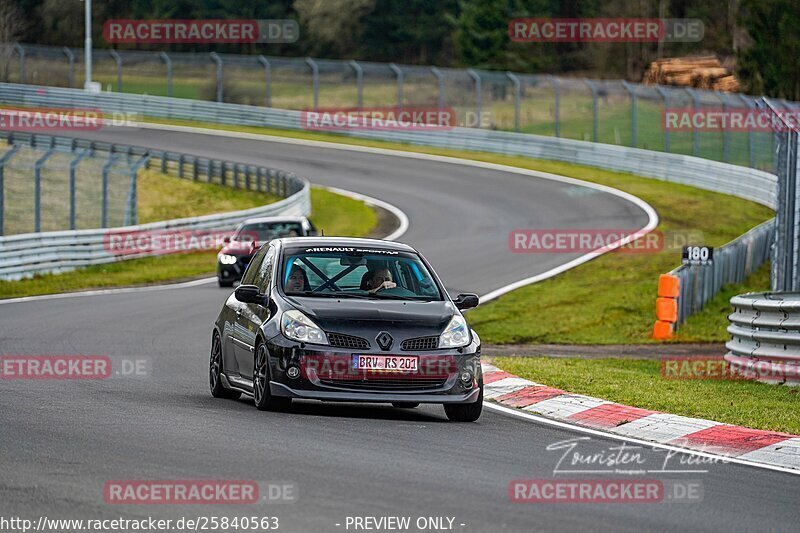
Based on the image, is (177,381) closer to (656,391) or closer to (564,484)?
(656,391)

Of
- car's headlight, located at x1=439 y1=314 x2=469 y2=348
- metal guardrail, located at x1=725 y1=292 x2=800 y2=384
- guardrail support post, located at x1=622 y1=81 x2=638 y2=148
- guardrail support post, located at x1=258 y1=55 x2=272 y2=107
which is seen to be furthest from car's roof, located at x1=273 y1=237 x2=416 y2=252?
guardrail support post, located at x1=258 y1=55 x2=272 y2=107

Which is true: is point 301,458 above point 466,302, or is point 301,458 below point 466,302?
below

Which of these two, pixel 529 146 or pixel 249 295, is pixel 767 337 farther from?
pixel 529 146

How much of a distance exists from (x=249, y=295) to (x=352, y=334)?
1149mm

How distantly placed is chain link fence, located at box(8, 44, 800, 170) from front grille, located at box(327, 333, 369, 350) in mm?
37457

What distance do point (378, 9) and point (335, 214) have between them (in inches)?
2538

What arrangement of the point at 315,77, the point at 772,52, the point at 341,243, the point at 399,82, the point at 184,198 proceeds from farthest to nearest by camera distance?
the point at 772,52
the point at 315,77
the point at 399,82
the point at 184,198
the point at 341,243

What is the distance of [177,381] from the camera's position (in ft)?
44.2

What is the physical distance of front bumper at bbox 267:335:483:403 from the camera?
10617 mm

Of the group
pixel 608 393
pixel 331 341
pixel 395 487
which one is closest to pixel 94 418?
pixel 331 341

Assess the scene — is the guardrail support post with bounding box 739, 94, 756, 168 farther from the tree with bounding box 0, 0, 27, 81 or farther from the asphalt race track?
the tree with bounding box 0, 0, 27, 81

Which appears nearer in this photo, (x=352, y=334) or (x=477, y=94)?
(x=352, y=334)

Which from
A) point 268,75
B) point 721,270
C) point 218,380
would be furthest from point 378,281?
point 268,75

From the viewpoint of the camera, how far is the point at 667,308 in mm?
21953
